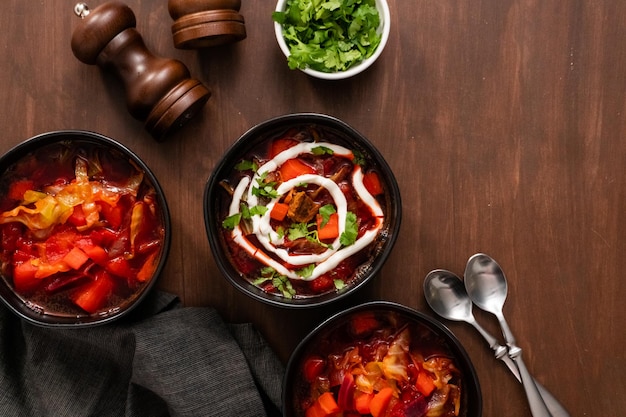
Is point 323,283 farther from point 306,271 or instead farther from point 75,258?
point 75,258

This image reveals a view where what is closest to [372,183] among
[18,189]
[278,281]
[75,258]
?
[278,281]

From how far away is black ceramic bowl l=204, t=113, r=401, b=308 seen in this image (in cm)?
245

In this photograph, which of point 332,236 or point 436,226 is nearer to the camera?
point 332,236

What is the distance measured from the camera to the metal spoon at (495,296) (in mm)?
2621

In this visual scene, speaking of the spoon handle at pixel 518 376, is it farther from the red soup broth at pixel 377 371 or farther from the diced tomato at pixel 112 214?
the diced tomato at pixel 112 214

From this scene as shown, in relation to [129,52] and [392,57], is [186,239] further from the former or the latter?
[392,57]

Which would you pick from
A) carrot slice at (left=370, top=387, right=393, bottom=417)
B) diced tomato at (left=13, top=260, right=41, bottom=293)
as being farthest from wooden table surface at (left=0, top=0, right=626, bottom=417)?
diced tomato at (left=13, top=260, right=41, bottom=293)

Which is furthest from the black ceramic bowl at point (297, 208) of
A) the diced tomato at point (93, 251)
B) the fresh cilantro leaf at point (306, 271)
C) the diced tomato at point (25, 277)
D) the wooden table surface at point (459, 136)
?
the diced tomato at point (25, 277)

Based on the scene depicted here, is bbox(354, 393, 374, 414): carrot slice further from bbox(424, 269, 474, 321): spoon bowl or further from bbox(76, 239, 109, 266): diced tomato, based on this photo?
bbox(76, 239, 109, 266): diced tomato

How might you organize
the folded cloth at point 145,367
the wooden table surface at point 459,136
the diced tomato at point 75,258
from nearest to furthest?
the diced tomato at point 75,258 < the folded cloth at point 145,367 < the wooden table surface at point 459,136

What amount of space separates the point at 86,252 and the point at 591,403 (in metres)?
1.90

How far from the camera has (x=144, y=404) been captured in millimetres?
2648

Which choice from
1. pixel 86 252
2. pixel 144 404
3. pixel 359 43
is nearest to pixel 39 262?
pixel 86 252

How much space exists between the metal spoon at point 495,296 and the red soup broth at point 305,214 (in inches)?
16.0
